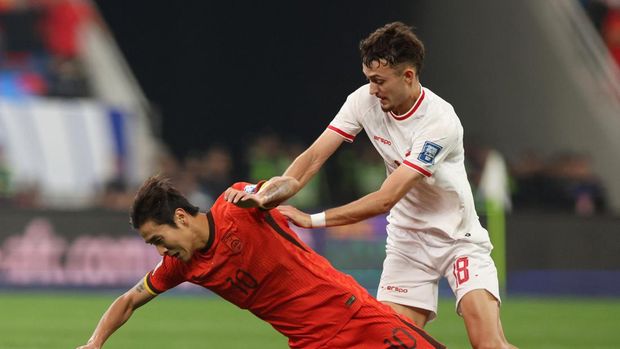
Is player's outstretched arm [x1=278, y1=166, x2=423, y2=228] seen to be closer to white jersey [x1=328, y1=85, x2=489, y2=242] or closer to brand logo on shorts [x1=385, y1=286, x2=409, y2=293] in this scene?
white jersey [x1=328, y1=85, x2=489, y2=242]

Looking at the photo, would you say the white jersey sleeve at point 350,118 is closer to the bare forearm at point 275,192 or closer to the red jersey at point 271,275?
the red jersey at point 271,275

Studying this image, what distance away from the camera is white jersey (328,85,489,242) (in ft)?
22.2

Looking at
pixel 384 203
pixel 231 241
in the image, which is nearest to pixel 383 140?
pixel 384 203

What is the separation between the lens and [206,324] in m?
12.6

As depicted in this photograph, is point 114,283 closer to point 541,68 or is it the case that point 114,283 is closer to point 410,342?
point 541,68

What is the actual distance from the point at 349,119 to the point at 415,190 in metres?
0.53

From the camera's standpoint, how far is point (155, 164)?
1866 cm

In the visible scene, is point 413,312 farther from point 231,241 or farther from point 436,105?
point 231,241

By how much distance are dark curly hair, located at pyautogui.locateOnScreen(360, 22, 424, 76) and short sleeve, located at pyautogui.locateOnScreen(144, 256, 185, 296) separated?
1.48 metres

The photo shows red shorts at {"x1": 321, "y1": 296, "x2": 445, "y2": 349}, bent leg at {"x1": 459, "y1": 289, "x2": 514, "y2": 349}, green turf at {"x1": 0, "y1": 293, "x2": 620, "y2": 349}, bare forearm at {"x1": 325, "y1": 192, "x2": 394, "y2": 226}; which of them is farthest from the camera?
green turf at {"x1": 0, "y1": 293, "x2": 620, "y2": 349}

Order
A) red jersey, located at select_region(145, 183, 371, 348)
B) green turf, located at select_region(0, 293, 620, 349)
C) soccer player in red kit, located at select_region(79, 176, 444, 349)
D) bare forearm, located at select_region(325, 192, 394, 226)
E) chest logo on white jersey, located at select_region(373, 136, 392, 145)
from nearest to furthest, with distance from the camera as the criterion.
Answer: soccer player in red kit, located at select_region(79, 176, 444, 349) → red jersey, located at select_region(145, 183, 371, 348) → bare forearm, located at select_region(325, 192, 394, 226) → chest logo on white jersey, located at select_region(373, 136, 392, 145) → green turf, located at select_region(0, 293, 620, 349)

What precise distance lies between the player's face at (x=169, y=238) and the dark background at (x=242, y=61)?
16621mm

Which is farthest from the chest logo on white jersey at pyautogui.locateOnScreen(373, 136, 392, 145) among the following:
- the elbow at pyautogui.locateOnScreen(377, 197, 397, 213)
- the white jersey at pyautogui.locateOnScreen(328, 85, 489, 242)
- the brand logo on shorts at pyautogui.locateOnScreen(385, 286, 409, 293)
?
the brand logo on shorts at pyautogui.locateOnScreen(385, 286, 409, 293)

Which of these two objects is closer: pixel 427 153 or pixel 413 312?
pixel 427 153
